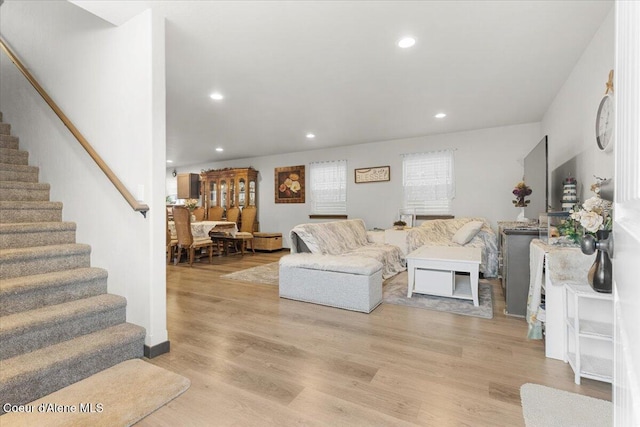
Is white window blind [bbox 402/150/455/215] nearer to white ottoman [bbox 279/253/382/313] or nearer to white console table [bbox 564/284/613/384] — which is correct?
white ottoman [bbox 279/253/382/313]

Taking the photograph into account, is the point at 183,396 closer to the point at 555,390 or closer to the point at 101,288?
the point at 101,288

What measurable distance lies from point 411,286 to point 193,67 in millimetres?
3281

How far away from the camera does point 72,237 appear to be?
2.52m

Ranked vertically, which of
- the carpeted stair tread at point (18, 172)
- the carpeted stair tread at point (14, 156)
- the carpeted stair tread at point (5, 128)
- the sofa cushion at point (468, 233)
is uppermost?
the carpeted stair tread at point (5, 128)

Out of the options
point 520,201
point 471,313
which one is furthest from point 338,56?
point 520,201

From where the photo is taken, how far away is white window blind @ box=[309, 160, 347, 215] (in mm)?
6723

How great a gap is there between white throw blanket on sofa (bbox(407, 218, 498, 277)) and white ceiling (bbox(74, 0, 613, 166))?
1.68m

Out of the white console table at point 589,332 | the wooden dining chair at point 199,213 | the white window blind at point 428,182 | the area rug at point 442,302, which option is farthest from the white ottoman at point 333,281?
the wooden dining chair at point 199,213

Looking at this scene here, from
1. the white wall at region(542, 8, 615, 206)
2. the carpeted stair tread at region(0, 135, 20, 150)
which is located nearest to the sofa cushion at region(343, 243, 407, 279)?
the white wall at region(542, 8, 615, 206)

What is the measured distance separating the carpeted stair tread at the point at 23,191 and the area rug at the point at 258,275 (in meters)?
2.32

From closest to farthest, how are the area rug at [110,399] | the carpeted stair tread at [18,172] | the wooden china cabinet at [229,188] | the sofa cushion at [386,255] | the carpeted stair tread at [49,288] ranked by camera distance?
the area rug at [110,399], the carpeted stair tread at [49,288], the carpeted stair tread at [18,172], the sofa cushion at [386,255], the wooden china cabinet at [229,188]

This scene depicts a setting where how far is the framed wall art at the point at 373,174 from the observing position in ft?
20.1

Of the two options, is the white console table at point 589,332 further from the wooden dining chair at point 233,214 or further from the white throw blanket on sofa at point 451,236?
the wooden dining chair at point 233,214

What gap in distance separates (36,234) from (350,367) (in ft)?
8.56
